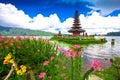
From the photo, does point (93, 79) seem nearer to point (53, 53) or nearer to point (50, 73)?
point (53, 53)

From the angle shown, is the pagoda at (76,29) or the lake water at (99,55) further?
the pagoda at (76,29)

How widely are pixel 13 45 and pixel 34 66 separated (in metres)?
1.91

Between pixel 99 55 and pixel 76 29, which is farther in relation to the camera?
pixel 76 29

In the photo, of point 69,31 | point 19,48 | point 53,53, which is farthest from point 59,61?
point 69,31

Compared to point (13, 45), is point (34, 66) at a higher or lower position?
lower

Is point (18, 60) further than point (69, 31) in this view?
No

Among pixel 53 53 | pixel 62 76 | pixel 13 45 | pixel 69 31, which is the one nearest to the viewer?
pixel 62 76

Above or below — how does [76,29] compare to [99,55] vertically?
above

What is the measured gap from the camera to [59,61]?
9.36m

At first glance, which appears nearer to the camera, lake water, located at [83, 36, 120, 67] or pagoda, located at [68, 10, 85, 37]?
lake water, located at [83, 36, 120, 67]

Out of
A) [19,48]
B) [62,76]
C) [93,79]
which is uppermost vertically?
[19,48]

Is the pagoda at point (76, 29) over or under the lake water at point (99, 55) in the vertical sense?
over

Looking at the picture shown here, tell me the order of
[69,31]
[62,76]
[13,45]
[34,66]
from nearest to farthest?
[62,76], [34,66], [13,45], [69,31]

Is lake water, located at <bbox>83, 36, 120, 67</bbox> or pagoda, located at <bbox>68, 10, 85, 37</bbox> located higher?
pagoda, located at <bbox>68, 10, 85, 37</bbox>
